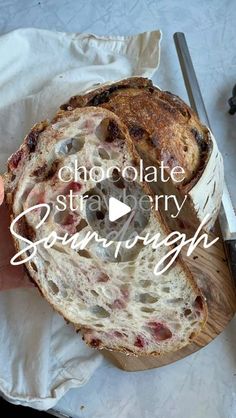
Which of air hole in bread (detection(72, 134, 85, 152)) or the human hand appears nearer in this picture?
air hole in bread (detection(72, 134, 85, 152))

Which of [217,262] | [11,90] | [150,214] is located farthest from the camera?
[11,90]

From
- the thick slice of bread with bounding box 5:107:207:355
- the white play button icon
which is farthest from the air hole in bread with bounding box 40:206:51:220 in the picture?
the white play button icon

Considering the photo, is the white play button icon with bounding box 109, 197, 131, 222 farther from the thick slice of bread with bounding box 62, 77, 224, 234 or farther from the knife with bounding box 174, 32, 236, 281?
the knife with bounding box 174, 32, 236, 281

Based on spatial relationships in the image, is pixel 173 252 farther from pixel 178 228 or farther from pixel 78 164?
pixel 78 164

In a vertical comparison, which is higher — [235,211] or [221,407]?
[235,211]

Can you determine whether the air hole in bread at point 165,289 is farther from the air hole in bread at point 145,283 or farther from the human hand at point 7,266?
the human hand at point 7,266

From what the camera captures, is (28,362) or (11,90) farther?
(11,90)

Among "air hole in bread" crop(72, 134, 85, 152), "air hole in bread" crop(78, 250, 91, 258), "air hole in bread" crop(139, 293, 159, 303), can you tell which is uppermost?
"air hole in bread" crop(72, 134, 85, 152)

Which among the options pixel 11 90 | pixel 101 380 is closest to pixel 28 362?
pixel 101 380
